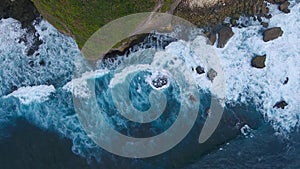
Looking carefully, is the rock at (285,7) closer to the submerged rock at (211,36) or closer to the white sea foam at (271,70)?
the white sea foam at (271,70)

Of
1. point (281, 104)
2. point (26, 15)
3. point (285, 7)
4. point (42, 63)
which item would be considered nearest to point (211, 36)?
point (285, 7)

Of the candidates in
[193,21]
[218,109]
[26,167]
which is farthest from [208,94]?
[26,167]

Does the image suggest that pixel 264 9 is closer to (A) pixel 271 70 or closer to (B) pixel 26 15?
(A) pixel 271 70

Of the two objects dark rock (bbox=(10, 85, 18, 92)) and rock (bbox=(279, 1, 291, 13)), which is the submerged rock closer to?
rock (bbox=(279, 1, 291, 13))

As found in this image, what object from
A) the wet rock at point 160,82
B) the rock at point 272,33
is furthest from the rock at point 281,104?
the wet rock at point 160,82

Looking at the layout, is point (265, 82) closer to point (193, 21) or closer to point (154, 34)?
point (193, 21)
